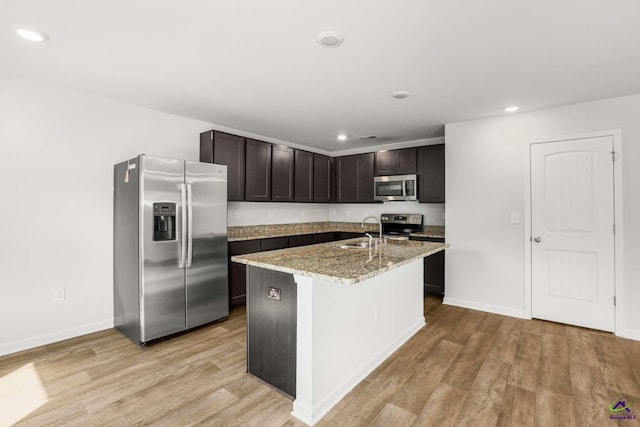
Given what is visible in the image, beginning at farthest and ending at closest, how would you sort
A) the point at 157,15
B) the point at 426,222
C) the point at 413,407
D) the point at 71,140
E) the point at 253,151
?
the point at 426,222 → the point at 253,151 → the point at 71,140 → the point at 413,407 → the point at 157,15

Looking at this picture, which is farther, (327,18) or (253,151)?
(253,151)

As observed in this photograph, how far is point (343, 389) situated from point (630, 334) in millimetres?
3018

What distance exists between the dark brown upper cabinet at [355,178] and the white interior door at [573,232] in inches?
93.0

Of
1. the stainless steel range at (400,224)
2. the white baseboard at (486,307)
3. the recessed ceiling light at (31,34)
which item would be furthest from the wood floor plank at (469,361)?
the recessed ceiling light at (31,34)

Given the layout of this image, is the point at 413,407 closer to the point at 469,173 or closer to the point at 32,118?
the point at 469,173

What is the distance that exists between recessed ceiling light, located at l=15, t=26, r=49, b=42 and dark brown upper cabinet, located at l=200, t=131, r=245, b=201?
182cm

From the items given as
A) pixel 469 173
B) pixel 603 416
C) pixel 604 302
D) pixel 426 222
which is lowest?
pixel 603 416

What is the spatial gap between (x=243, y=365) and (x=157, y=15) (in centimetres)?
246

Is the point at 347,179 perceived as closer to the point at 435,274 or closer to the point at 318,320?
the point at 435,274

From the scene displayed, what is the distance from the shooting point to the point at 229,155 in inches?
154

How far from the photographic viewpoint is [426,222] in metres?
4.97

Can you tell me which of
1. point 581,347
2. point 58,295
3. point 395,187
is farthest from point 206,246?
point 581,347

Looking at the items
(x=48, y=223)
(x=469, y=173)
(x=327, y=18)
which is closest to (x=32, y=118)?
(x=48, y=223)

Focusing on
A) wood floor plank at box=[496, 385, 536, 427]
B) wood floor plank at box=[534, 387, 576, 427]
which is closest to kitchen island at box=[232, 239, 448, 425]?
wood floor plank at box=[496, 385, 536, 427]
